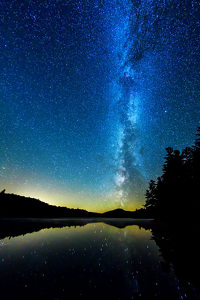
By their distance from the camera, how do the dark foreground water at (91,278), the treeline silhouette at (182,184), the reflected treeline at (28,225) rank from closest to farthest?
the dark foreground water at (91,278), the reflected treeline at (28,225), the treeline silhouette at (182,184)

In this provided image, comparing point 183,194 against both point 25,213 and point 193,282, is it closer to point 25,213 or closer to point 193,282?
point 193,282

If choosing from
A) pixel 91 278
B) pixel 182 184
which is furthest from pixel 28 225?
pixel 182 184

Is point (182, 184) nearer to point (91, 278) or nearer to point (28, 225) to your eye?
point (91, 278)

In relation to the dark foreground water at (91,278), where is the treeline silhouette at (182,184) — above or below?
above

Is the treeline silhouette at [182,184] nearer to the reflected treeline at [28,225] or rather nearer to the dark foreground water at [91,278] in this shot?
the reflected treeline at [28,225]

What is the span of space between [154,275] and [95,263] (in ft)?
10.4

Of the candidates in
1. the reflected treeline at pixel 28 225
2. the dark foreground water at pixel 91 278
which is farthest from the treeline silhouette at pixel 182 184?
the dark foreground water at pixel 91 278

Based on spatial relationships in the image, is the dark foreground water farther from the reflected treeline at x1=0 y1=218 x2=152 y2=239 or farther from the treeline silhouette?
the treeline silhouette

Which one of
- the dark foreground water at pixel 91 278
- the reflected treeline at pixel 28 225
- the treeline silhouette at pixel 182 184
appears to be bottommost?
the dark foreground water at pixel 91 278

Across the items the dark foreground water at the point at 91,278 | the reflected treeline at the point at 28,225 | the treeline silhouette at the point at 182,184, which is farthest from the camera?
the treeline silhouette at the point at 182,184

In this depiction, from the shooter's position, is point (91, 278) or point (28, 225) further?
point (28, 225)

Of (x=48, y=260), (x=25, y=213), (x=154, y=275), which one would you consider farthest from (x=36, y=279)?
(x=25, y=213)

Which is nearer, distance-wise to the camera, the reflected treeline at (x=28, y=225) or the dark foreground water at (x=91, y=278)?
the dark foreground water at (x=91, y=278)

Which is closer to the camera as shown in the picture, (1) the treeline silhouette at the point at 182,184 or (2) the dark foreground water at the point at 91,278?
(2) the dark foreground water at the point at 91,278
